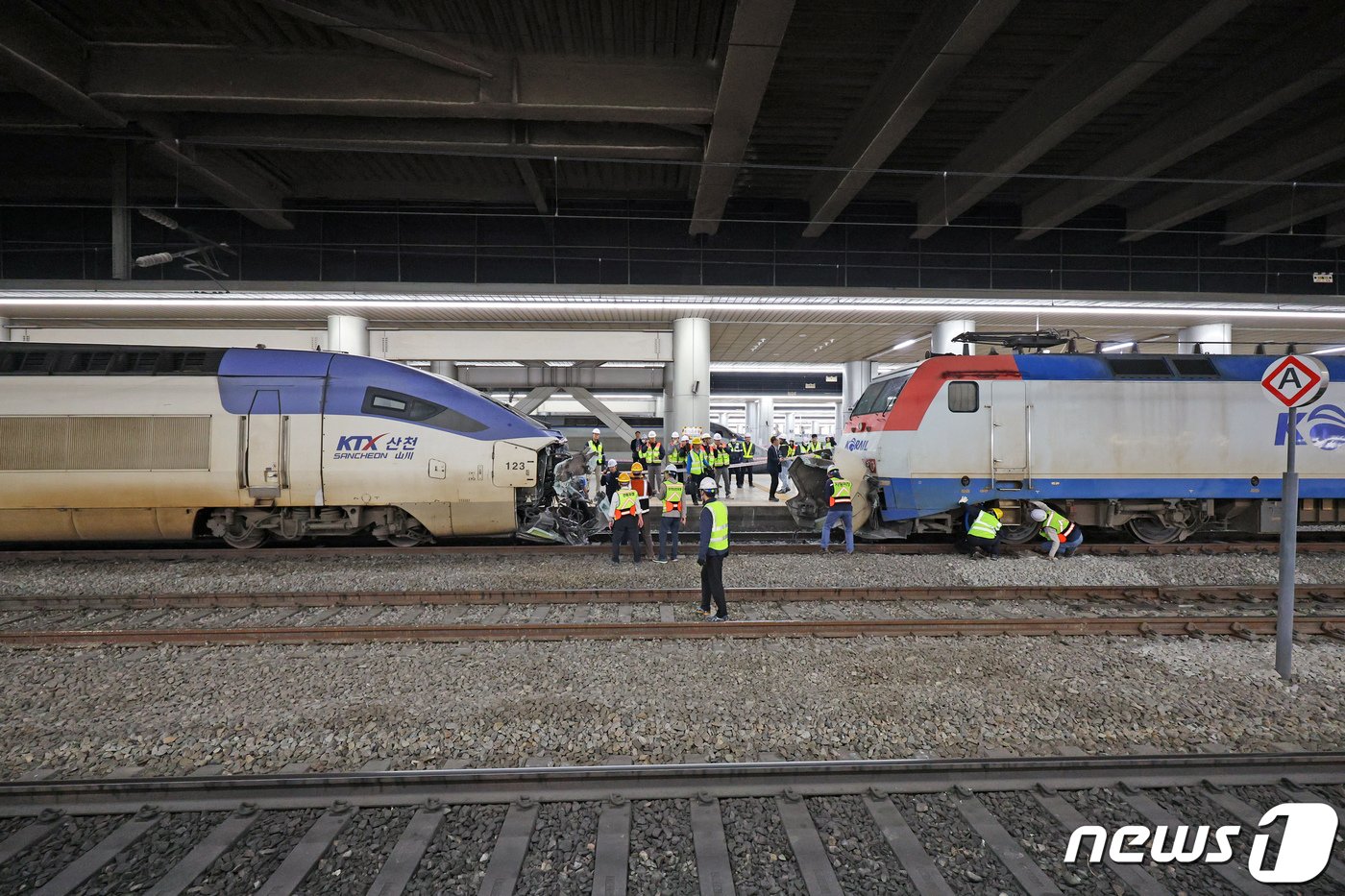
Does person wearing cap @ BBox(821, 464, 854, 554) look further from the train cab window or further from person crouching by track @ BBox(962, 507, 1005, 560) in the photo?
the train cab window

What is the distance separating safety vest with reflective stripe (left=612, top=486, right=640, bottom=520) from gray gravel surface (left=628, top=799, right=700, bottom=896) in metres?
5.33

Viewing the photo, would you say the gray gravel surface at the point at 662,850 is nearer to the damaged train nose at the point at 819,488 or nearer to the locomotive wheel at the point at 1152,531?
the damaged train nose at the point at 819,488

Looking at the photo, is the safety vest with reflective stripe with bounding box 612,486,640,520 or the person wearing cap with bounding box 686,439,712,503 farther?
the person wearing cap with bounding box 686,439,712,503

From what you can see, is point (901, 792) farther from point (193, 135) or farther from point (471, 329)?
point (471, 329)

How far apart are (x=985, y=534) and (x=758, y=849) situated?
6922 mm

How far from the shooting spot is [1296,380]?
4527mm

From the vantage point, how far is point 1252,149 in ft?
35.9

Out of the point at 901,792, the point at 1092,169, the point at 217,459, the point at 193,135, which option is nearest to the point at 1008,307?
the point at 1092,169

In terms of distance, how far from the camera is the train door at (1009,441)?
842 cm

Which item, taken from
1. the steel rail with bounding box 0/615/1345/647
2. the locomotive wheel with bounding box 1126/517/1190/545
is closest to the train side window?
the locomotive wheel with bounding box 1126/517/1190/545

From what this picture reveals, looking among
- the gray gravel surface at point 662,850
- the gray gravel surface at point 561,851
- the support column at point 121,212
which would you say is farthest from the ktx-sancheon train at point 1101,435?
the support column at point 121,212

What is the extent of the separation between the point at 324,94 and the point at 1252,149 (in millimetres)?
16964

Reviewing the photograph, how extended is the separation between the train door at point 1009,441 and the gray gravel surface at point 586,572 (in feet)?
3.99

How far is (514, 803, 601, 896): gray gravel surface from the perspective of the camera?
2418 millimetres
